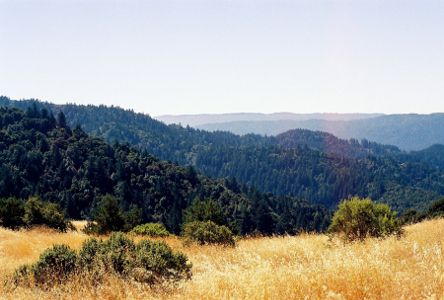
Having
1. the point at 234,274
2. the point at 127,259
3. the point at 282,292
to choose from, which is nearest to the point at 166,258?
the point at 127,259

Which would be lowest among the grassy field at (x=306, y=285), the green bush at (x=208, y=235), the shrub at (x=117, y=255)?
the green bush at (x=208, y=235)

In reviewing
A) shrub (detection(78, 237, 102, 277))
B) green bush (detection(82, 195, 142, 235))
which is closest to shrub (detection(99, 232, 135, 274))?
shrub (detection(78, 237, 102, 277))

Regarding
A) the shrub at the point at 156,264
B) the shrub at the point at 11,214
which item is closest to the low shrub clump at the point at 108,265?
the shrub at the point at 156,264

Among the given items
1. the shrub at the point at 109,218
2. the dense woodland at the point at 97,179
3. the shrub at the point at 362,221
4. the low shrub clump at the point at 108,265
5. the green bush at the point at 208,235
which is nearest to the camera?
the low shrub clump at the point at 108,265

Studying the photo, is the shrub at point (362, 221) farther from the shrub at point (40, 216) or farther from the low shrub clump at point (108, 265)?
the shrub at point (40, 216)

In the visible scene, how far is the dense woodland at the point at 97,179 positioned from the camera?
316 ft

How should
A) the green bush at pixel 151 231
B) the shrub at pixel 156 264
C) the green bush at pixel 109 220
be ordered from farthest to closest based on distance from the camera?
the green bush at pixel 109 220 → the green bush at pixel 151 231 → the shrub at pixel 156 264

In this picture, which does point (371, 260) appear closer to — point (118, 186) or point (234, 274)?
point (234, 274)

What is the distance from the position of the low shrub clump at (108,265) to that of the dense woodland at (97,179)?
79.9m

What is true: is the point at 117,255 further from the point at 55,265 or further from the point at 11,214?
the point at 11,214

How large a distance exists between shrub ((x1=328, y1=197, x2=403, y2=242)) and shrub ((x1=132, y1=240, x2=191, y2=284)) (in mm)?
6460

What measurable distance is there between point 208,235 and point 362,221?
235 inches

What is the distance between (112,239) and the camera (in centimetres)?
890

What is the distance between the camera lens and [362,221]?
12648 millimetres
